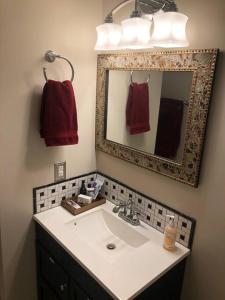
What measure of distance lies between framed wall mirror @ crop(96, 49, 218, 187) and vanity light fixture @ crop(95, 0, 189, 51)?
135 millimetres

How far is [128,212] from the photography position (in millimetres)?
1544

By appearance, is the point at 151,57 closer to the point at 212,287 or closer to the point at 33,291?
the point at 212,287

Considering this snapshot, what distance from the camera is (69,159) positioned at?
165 centimetres

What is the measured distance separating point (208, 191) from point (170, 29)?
755 millimetres

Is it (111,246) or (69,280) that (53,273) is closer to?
(69,280)

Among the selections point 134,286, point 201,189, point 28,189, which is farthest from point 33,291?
point 201,189

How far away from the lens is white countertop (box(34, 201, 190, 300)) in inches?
41.8

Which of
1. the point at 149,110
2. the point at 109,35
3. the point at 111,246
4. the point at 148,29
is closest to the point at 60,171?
the point at 111,246

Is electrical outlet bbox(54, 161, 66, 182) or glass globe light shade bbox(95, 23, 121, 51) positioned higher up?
glass globe light shade bbox(95, 23, 121, 51)

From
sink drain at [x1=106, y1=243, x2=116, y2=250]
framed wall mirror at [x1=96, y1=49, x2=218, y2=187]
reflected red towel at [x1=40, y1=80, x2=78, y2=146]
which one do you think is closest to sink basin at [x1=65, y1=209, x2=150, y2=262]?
sink drain at [x1=106, y1=243, x2=116, y2=250]

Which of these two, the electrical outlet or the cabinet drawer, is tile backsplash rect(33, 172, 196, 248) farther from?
the cabinet drawer

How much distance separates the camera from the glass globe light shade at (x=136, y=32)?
3.68 ft

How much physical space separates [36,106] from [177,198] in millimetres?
941

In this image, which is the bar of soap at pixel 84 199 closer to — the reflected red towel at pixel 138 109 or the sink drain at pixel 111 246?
the sink drain at pixel 111 246
